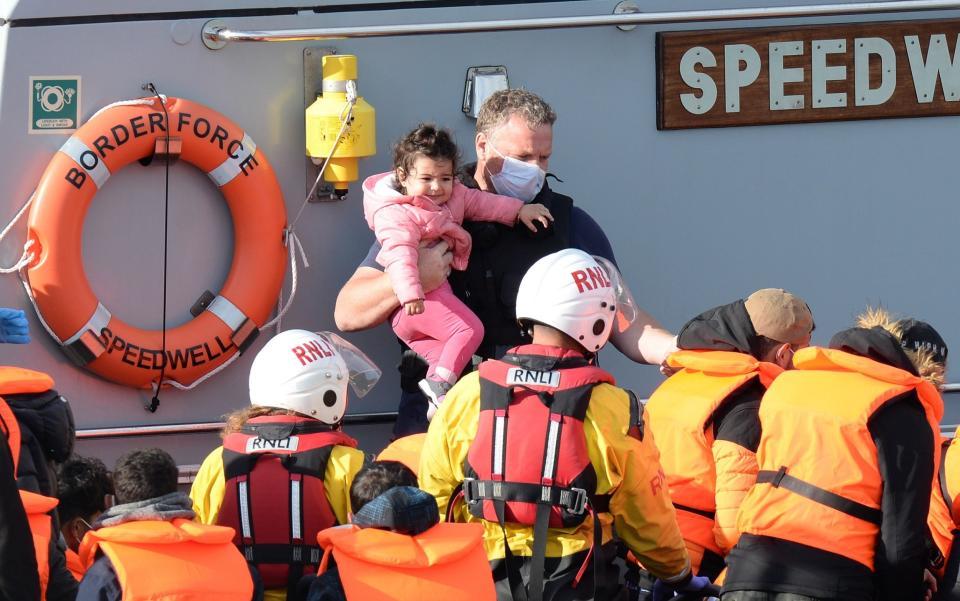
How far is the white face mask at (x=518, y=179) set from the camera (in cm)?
508

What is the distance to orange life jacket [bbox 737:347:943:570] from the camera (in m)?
3.84

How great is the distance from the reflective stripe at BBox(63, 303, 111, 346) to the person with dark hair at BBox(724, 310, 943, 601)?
7.67 ft

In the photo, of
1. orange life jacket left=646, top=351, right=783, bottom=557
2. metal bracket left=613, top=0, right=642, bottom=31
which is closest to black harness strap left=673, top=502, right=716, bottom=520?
orange life jacket left=646, top=351, right=783, bottom=557

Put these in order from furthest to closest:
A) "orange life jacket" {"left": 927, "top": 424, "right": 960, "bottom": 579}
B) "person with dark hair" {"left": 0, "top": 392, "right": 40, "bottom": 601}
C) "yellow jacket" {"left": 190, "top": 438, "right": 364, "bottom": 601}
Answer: "orange life jacket" {"left": 927, "top": 424, "right": 960, "bottom": 579} → "yellow jacket" {"left": 190, "top": 438, "right": 364, "bottom": 601} → "person with dark hair" {"left": 0, "top": 392, "right": 40, "bottom": 601}

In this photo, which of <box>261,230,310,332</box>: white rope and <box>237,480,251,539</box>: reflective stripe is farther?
<box>261,230,310,332</box>: white rope

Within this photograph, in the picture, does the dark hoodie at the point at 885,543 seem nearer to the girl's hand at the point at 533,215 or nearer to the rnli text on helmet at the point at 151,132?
the girl's hand at the point at 533,215

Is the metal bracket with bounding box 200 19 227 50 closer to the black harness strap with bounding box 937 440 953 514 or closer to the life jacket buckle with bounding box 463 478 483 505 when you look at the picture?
the life jacket buckle with bounding box 463 478 483 505

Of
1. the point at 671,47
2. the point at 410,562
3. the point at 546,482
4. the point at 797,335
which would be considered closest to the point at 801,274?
the point at 671,47

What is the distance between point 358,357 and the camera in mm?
5125

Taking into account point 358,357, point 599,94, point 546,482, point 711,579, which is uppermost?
point 599,94

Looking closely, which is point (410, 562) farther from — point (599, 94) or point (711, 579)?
point (599, 94)

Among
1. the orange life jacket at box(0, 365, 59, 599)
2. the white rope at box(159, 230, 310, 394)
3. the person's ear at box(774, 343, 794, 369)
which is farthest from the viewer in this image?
the white rope at box(159, 230, 310, 394)

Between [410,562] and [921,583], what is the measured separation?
1488 millimetres

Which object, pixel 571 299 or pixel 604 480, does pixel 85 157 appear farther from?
pixel 604 480
